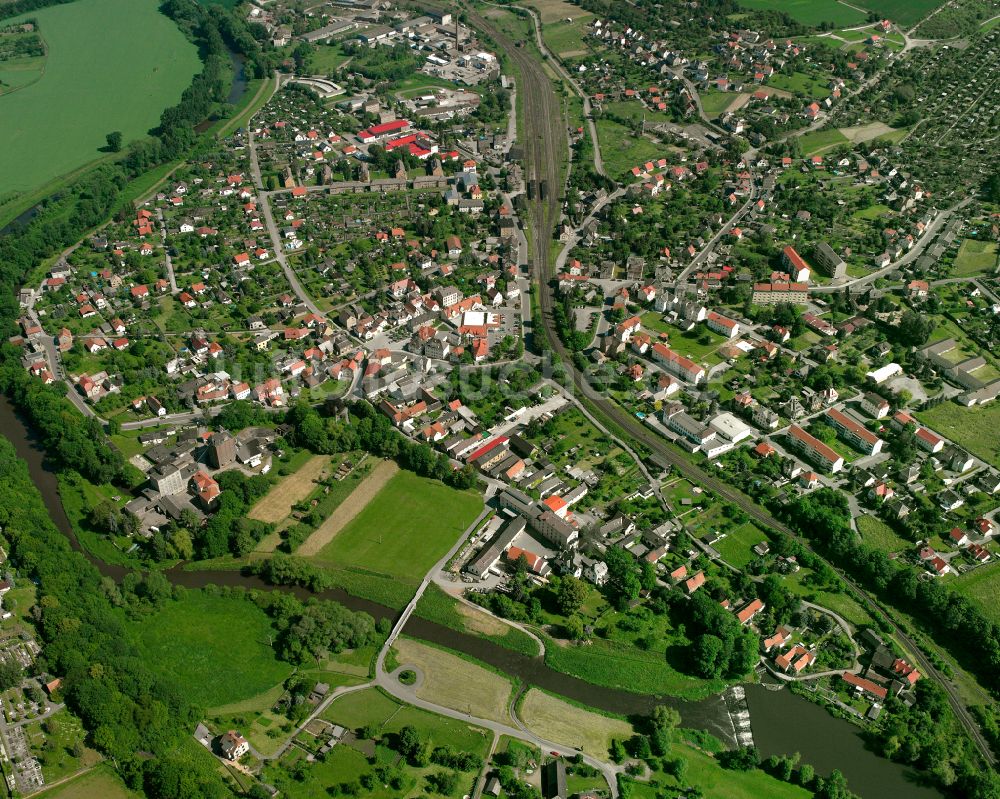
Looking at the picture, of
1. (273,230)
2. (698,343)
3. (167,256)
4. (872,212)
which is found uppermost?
(872,212)

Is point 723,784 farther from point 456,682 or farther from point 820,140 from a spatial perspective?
point 820,140

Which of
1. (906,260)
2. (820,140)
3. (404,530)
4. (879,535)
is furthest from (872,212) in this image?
(404,530)

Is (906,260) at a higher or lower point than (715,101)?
lower

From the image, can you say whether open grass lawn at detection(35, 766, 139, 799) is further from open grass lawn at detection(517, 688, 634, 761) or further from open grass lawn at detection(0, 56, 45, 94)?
open grass lawn at detection(0, 56, 45, 94)

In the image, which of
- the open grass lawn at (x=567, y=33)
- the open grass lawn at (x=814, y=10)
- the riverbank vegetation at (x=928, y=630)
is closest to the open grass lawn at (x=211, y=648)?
the riverbank vegetation at (x=928, y=630)

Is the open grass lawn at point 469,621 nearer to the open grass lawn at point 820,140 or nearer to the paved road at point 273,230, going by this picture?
the paved road at point 273,230
